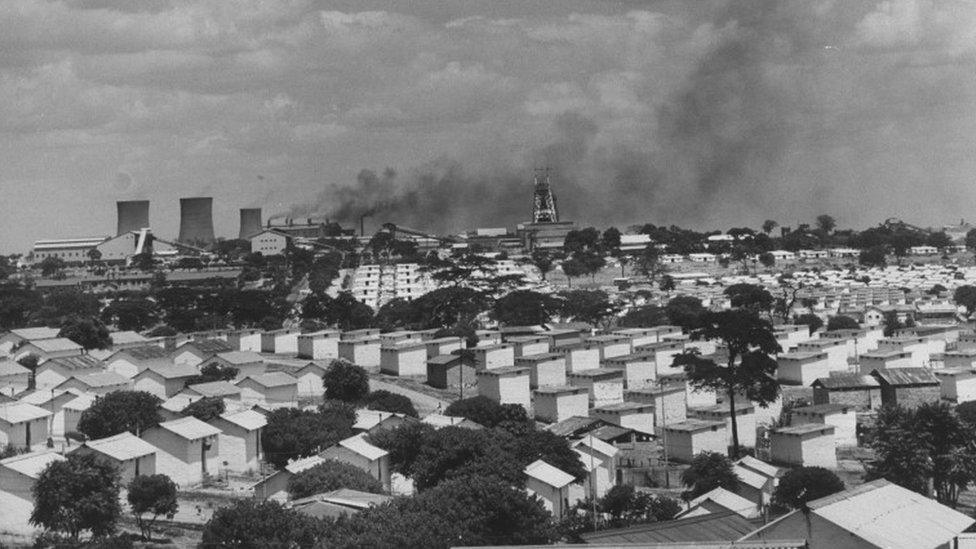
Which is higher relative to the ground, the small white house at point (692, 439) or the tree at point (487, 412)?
the tree at point (487, 412)

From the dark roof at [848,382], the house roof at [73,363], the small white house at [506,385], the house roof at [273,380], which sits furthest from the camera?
the house roof at [73,363]

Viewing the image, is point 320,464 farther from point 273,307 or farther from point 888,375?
point 273,307

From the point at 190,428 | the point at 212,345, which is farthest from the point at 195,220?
the point at 190,428

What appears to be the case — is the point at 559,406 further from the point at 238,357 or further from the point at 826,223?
the point at 826,223

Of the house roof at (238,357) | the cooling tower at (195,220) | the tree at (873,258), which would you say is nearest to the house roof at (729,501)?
the house roof at (238,357)

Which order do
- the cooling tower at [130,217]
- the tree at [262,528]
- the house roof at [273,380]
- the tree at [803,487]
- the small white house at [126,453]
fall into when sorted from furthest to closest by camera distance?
1. the cooling tower at [130,217]
2. the house roof at [273,380]
3. the small white house at [126,453]
4. the tree at [803,487]
5. the tree at [262,528]

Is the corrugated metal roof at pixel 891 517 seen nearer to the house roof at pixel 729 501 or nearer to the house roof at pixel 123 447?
the house roof at pixel 729 501

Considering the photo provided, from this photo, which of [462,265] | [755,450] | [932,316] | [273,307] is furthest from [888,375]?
[462,265]
